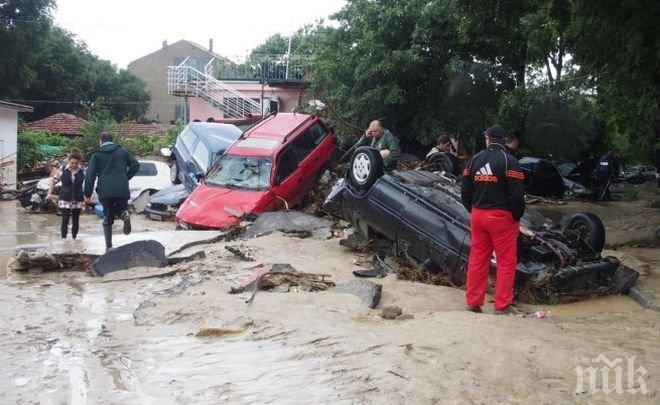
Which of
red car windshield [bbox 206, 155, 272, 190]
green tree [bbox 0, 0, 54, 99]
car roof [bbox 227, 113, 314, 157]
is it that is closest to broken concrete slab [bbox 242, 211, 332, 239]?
red car windshield [bbox 206, 155, 272, 190]

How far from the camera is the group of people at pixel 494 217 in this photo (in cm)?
557

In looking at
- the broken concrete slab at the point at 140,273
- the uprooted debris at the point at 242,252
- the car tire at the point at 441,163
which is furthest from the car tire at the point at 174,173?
the broken concrete slab at the point at 140,273

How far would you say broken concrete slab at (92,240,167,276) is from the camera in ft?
25.2

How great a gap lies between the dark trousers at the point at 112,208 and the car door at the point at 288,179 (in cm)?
385

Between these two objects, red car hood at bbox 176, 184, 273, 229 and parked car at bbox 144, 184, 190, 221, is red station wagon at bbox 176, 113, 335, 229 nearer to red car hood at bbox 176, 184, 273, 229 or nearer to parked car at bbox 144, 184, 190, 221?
red car hood at bbox 176, 184, 273, 229

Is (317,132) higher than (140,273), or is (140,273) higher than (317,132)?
(317,132)

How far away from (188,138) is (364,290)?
11.3 metres

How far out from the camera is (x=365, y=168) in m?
8.02

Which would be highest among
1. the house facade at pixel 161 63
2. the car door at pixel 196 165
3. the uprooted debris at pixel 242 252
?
the house facade at pixel 161 63

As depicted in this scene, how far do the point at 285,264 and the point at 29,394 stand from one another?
3412mm

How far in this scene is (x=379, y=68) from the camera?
53.6ft

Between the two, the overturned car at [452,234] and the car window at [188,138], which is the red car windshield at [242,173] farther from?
the overturned car at [452,234]

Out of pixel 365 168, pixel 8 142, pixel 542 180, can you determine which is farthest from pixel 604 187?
pixel 8 142

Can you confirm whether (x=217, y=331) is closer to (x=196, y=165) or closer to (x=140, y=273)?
(x=140, y=273)
